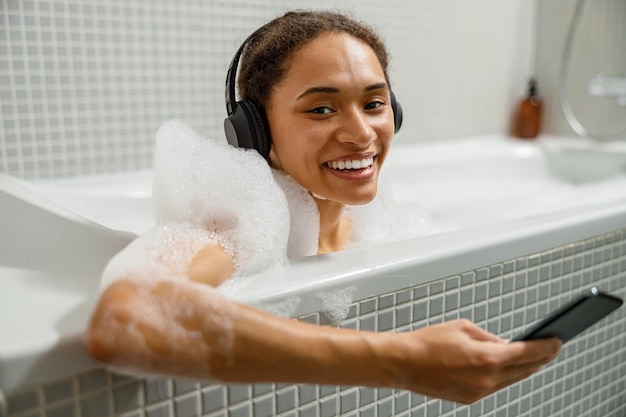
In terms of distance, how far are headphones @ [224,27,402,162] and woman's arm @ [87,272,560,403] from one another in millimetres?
327

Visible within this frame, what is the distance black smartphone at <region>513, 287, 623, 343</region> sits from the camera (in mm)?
614

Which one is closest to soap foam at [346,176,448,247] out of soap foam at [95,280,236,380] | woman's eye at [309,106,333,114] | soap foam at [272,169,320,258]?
soap foam at [272,169,320,258]

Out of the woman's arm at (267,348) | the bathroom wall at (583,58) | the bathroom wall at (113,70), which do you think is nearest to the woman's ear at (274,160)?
the woman's arm at (267,348)

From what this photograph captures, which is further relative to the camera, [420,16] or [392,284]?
[420,16]

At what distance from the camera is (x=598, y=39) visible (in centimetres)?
228

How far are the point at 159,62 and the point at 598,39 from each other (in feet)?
5.05

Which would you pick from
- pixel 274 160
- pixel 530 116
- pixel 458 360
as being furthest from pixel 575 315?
pixel 530 116

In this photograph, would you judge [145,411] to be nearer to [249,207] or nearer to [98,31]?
[249,207]

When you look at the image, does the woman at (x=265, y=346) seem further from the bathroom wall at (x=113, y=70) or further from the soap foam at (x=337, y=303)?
the bathroom wall at (x=113, y=70)

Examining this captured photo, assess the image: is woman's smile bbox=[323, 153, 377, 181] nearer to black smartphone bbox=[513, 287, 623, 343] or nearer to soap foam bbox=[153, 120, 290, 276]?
soap foam bbox=[153, 120, 290, 276]

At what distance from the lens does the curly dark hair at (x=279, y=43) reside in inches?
35.3

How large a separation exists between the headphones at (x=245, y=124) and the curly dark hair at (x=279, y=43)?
0.03 metres

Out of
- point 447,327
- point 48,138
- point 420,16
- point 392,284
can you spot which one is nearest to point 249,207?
point 392,284

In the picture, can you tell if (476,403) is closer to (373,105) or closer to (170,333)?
(373,105)
